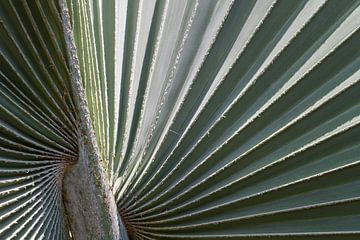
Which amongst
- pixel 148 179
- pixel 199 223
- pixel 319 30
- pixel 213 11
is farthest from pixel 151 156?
pixel 319 30

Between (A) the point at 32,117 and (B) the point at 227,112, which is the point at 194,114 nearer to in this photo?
(B) the point at 227,112

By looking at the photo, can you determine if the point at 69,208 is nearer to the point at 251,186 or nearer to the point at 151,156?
the point at 151,156

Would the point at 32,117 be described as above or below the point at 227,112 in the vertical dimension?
below

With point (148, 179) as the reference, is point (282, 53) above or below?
above

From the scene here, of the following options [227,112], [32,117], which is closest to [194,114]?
[227,112]
